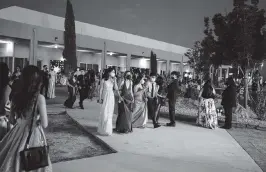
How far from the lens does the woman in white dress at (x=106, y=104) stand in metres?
7.84

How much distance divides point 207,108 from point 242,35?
20.5 feet

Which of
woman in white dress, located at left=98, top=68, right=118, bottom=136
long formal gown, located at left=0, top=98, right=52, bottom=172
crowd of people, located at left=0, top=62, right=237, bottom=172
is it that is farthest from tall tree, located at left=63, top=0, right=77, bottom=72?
long formal gown, located at left=0, top=98, right=52, bottom=172

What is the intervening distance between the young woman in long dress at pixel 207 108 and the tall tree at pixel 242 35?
17.1 feet

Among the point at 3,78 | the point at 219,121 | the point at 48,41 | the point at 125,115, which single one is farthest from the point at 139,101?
the point at 48,41

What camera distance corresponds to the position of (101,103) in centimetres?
798

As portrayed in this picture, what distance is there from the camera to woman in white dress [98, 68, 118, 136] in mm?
7836

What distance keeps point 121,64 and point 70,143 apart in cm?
3345

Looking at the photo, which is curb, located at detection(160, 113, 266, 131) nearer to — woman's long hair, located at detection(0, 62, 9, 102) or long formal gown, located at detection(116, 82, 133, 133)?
long formal gown, located at detection(116, 82, 133, 133)

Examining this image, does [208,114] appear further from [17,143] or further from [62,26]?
[62,26]

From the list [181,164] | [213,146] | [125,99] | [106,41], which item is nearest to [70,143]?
[125,99]

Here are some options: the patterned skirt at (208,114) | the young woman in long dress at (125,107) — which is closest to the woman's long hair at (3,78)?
the young woman in long dress at (125,107)

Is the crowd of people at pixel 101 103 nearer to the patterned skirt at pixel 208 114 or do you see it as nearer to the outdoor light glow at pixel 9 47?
the patterned skirt at pixel 208 114

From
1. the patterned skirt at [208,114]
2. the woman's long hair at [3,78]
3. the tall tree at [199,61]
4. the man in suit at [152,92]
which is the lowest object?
the patterned skirt at [208,114]

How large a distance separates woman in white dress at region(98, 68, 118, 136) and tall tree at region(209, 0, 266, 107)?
359 inches
